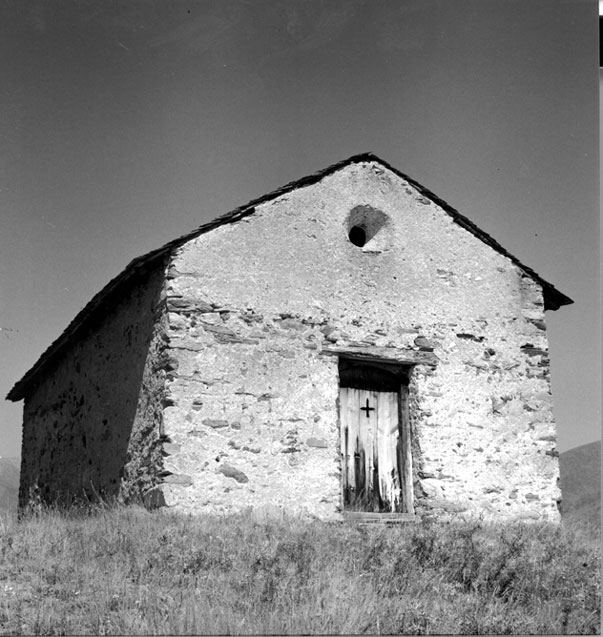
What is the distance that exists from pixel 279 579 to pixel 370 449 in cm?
417

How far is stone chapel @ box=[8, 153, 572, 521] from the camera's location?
971 centimetres

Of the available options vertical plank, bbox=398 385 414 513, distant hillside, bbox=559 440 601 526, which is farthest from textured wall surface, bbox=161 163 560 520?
distant hillside, bbox=559 440 601 526

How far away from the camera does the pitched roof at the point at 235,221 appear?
1019cm

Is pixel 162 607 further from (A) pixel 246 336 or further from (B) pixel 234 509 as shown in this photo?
(A) pixel 246 336

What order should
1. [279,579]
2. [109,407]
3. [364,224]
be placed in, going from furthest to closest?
[364,224] → [109,407] → [279,579]

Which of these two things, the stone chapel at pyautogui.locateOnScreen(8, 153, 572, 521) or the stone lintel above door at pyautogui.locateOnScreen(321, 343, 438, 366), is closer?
the stone chapel at pyautogui.locateOnScreen(8, 153, 572, 521)

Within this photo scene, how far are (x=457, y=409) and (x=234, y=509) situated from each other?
11.0 ft

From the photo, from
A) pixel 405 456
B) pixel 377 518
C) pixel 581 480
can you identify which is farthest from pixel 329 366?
pixel 581 480

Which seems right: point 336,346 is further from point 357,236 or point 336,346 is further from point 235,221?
point 235,221

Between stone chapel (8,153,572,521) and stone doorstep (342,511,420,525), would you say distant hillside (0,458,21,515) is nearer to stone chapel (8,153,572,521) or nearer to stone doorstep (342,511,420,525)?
stone chapel (8,153,572,521)

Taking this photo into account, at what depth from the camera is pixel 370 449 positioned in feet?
35.7

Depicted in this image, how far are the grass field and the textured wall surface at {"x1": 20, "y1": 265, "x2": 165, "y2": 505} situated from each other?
3.39 feet

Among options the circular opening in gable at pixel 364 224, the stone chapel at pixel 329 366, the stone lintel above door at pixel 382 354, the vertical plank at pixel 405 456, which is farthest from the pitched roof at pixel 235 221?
the vertical plank at pixel 405 456

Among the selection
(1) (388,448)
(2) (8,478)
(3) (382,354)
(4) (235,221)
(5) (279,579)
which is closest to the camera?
(5) (279,579)
